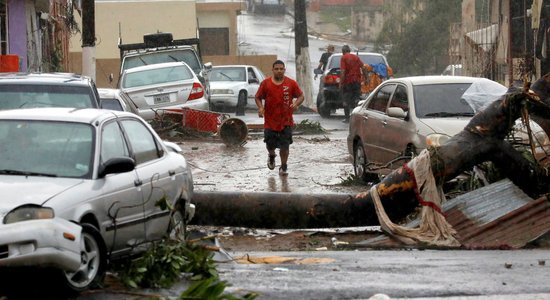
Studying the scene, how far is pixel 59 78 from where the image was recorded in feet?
46.3

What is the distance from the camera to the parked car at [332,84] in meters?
32.7

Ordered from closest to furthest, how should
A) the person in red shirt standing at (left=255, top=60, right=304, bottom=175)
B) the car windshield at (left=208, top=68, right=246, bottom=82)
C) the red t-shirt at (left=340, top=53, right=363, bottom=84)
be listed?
the person in red shirt standing at (left=255, top=60, right=304, bottom=175) < the red t-shirt at (left=340, top=53, right=363, bottom=84) < the car windshield at (left=208, top=68, right=246, bottom=82)

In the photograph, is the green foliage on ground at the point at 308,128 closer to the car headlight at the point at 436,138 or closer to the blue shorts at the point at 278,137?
the blue shorts at the point at 278,137

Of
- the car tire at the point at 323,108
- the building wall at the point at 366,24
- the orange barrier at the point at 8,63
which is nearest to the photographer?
the orange barrier at the point at 8,63

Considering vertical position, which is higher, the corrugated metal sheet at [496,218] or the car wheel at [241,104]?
the corrugated metal sheet at [496,218]

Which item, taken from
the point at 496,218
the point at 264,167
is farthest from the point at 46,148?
the point at 264,167

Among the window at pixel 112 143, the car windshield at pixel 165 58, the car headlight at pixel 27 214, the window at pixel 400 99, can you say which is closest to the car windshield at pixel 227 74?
the car windshield at pixel 165 58

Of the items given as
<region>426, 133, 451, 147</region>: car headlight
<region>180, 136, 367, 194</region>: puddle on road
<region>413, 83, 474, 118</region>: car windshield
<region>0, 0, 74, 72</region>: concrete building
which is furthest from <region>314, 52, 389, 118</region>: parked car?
<region>426, 133, 451, 147</region>: car headlight

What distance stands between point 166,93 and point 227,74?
44.1ft

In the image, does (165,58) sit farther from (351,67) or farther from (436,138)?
(436,138)

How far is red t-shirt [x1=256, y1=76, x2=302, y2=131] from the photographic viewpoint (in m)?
17.5

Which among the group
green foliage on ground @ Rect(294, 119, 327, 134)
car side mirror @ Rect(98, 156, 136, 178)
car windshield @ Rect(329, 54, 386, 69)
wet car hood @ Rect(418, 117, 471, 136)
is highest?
car side mirror @ Rect(98, 156, 136, 178)

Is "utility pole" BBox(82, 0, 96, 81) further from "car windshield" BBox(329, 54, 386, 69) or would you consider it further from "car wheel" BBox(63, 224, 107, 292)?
"car wheel" BBox(63, 224, 107, 292)

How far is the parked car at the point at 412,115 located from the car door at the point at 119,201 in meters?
5.35
